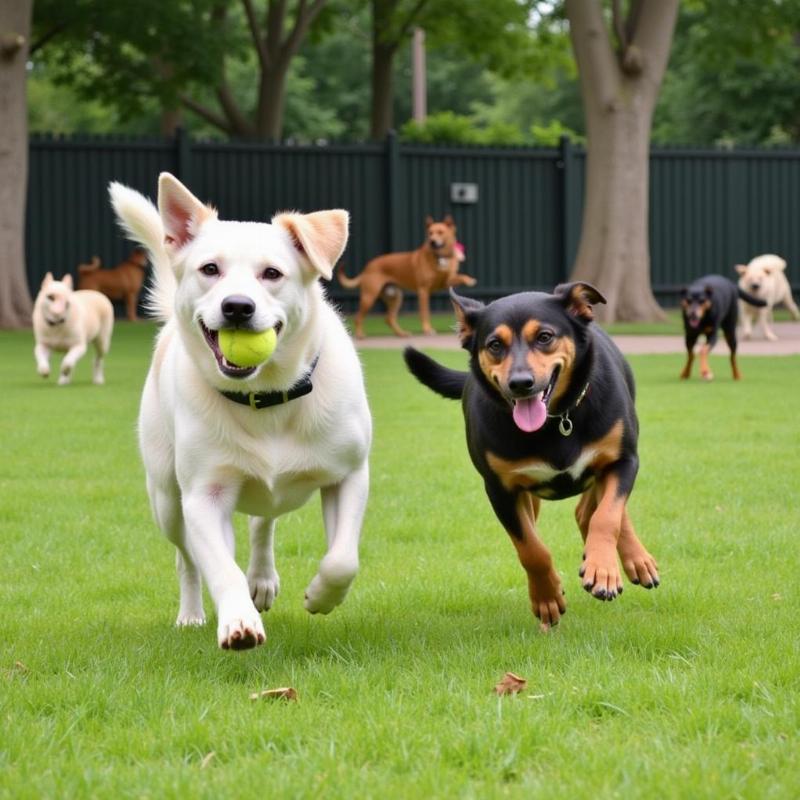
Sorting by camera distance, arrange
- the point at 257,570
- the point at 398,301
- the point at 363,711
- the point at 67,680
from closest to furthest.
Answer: the point at 363,711
the point at 67,680
the point at 257,570
the point at 398,301

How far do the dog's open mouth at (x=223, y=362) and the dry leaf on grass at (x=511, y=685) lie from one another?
1.36 meters

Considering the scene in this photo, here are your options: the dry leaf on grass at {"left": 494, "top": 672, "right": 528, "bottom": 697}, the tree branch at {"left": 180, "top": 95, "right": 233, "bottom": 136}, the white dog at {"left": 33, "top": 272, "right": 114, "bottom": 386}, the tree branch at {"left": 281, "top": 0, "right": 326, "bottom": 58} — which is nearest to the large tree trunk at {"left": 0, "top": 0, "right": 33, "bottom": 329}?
the white dog at {"left": 33, "top": 272, "right": 114, "bottom": 386}

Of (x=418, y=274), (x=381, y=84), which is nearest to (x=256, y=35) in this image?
(x=381, y=84)

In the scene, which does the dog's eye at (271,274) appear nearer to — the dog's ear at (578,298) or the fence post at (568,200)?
the dog's ear at (578,298)

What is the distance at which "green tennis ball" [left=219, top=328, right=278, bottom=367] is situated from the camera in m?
4.90

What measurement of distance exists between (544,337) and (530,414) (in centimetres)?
33

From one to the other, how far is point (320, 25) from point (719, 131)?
894 inches

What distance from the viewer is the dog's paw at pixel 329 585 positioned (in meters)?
5.06

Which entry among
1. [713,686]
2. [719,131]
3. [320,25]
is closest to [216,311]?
[713,686]

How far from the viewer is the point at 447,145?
29500mm

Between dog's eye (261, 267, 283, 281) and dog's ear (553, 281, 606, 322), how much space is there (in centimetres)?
118

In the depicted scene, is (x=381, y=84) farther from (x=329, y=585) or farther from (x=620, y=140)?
(x=329, y=585)

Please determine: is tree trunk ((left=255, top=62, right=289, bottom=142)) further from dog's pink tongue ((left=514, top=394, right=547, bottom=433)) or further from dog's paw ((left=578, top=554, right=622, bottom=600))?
dog's paw ((left=578, top=554, right=622, bottom=600))

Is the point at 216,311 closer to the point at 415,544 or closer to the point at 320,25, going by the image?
the point at 415,544
